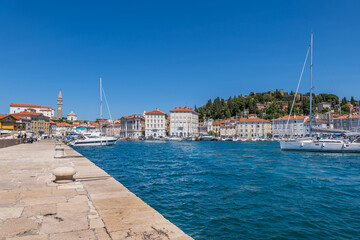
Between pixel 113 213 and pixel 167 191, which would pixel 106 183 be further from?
pixel 167 191

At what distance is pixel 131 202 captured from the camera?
16.8 feet

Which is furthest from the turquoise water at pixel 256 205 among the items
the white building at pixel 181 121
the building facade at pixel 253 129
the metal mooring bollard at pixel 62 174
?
the building facade at pixel 253 129

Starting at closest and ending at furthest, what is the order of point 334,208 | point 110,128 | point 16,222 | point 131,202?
point 16,222
point 131,202
point 334,208
point 110,128

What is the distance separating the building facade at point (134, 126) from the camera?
388 ft

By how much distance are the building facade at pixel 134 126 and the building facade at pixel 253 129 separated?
4422 centimetres

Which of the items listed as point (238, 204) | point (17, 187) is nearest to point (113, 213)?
point (17, 187)

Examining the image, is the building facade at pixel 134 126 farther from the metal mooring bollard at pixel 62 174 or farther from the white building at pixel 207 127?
the metal mooring bollard at pixel 62 174

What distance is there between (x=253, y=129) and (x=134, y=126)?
54304 mm

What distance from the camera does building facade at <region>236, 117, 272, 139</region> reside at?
114m

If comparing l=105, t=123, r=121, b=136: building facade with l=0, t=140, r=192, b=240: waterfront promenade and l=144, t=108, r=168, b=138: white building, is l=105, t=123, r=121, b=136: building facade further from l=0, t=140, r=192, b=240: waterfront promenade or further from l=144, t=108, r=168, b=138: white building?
l=0, t=140, r=192, b=240: waterfront promenade

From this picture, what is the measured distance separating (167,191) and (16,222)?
6950 millimetres

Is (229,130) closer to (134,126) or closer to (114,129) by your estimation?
(134,126)

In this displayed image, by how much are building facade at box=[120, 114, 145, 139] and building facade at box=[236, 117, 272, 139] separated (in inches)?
1741

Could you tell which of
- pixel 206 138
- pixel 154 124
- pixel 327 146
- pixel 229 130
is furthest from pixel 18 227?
pixel 229 130
